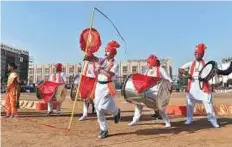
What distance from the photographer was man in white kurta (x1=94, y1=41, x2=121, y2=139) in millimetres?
10031

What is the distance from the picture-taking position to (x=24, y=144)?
29.6 feet

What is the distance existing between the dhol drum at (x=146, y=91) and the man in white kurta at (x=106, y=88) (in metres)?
0.86

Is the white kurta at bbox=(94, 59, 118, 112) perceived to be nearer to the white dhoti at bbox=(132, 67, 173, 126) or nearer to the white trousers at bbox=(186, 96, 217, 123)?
the white dhoti at bbox=(132, 67, 173, 126)

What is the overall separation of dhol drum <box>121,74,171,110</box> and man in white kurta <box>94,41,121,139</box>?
863mm

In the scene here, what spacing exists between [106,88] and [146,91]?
123 cm

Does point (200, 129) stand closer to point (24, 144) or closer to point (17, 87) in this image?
point (24, 144)

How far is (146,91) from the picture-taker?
10859mm

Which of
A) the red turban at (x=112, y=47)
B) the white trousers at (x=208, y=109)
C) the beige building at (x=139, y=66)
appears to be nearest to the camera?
the red turban at (x=112, y=47)

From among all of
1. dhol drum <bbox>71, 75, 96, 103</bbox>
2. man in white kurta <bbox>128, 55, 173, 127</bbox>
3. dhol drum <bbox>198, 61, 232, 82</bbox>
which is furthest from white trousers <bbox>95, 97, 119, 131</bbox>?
dhol drum <bbox>198, 61, 232, 82</bbox>

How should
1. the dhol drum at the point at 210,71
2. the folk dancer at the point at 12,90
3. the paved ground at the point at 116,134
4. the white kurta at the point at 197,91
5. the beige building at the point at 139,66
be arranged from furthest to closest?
the beige building at the point at 139,66, the folk dancer at the point at 12,90, the white kurta at the point at 197,91, the dhol drum at the point at 210,71, the paved ground at the point at 116,134

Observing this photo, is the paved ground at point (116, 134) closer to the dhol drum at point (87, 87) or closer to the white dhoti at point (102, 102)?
the white dhoti at point (102, 102)

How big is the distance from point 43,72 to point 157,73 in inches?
4972

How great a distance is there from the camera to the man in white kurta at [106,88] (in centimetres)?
1003

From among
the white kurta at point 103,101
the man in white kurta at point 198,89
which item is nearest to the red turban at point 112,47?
the white kurta at point 103,101
